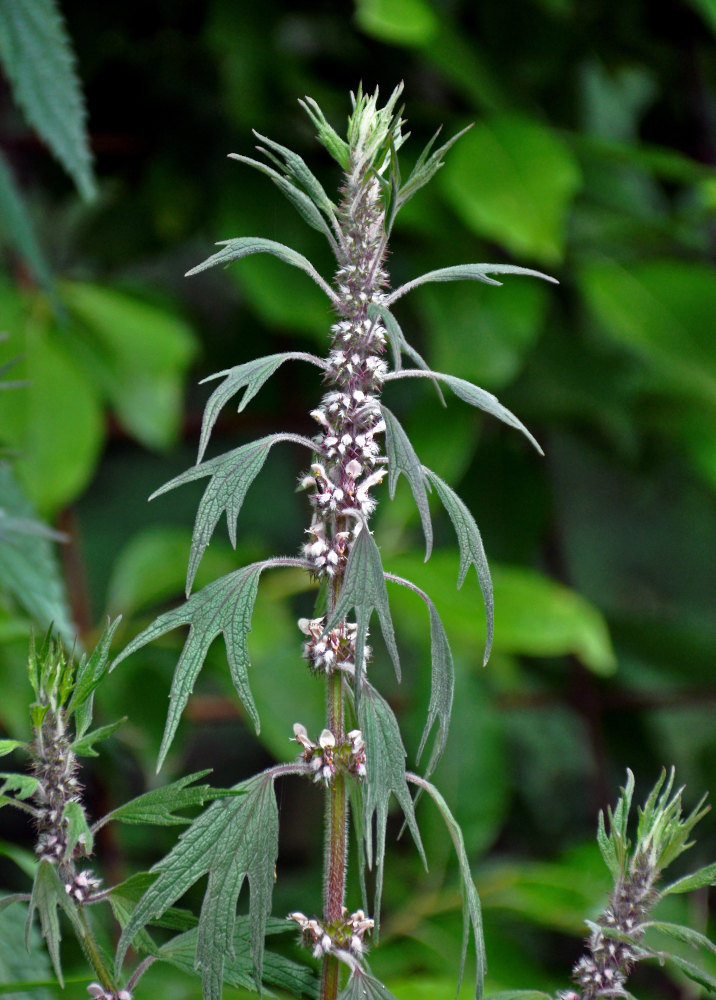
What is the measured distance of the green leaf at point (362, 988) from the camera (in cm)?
20

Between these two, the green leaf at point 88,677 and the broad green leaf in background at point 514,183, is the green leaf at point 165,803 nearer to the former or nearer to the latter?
the green leaf at point 88,677

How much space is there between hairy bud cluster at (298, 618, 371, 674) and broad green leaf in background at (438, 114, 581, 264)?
514mm

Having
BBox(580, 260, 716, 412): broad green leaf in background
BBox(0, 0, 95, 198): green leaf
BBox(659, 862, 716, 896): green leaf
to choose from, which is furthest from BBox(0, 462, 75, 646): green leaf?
BBox(580, 260, 716, 412): broad green leaf in background

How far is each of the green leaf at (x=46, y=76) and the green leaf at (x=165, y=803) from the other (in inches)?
11.2

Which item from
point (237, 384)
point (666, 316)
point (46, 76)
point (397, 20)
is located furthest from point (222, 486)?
point (666, 316)

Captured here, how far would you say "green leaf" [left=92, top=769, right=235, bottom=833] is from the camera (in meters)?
0.21

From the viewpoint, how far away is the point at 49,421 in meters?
0.73

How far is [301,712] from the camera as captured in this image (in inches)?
28.2

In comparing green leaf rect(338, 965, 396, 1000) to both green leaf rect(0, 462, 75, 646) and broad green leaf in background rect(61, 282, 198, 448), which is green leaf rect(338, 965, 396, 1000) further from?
broad green leaf in background rect(61, 282, 198, 448)

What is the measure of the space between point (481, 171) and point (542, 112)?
0.24 meters

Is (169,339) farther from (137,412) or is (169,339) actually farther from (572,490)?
(572,490)

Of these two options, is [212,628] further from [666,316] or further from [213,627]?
[666,316]

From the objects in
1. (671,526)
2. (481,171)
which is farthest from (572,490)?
(481,171)

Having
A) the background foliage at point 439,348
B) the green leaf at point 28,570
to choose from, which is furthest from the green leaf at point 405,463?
the background foliage at point 439,348
